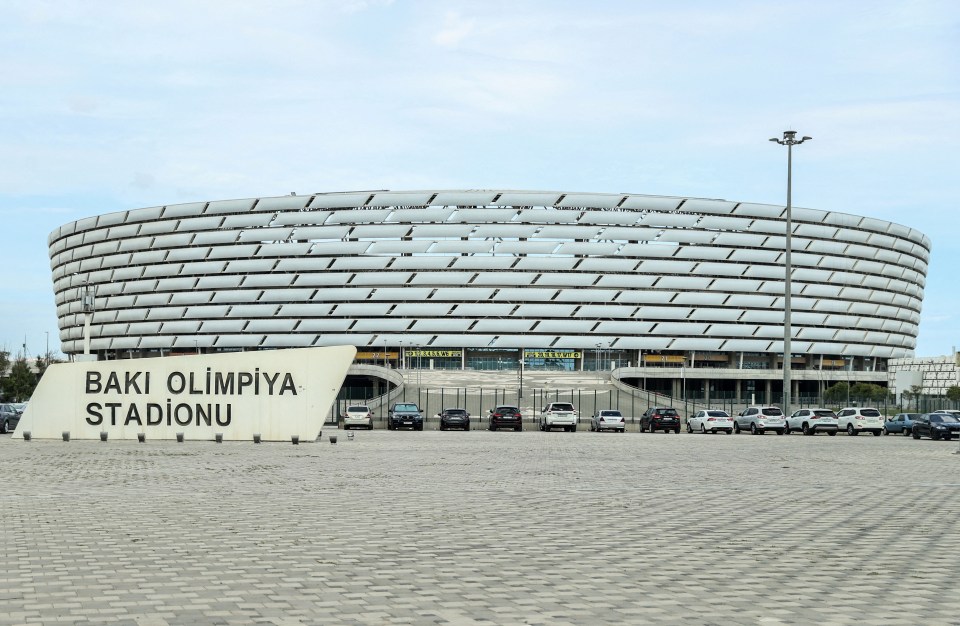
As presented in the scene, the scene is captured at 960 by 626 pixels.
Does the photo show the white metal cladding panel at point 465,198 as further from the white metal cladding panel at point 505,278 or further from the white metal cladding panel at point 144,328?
the white metal cladding panel at point 144,328

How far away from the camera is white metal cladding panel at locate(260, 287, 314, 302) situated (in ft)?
374

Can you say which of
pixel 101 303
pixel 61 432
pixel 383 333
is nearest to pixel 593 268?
pixel 383 333

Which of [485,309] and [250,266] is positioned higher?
[250,266]

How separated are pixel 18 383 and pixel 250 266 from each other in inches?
1369

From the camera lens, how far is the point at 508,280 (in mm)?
112250

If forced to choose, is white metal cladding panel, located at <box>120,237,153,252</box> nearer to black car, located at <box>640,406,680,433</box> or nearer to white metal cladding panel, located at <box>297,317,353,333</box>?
white metal cladding panel, located at <box>297,317,353,333</box>

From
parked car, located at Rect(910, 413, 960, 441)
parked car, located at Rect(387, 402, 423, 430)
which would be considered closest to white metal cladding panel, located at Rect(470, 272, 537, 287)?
parked car, located at Rect(387, 402, 423, 430)

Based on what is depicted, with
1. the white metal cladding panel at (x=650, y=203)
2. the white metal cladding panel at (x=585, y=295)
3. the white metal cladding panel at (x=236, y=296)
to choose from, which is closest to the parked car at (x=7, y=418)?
the white metal cladding panel at (x=236, y=296)

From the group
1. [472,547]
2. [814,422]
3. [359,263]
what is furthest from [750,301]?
[472,547]

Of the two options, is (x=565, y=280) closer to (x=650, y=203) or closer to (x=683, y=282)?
(x=650, y=203)

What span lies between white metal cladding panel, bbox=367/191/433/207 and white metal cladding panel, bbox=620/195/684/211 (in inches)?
826

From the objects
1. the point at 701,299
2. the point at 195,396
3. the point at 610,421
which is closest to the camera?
the point at 195,396

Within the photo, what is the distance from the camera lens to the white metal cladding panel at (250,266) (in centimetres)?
11506

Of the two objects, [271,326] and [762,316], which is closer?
[271,326]
